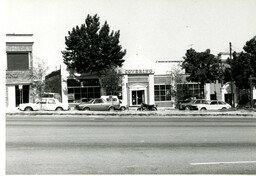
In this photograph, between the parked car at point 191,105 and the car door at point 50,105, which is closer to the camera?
the car door at point 50,105

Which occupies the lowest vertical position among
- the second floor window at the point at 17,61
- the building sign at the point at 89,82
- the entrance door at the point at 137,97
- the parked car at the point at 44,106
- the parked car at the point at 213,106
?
the parked car at the point at 213,106

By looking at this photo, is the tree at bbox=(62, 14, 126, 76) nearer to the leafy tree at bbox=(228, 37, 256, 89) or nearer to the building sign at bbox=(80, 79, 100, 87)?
the building sign at bbox=(80, 79, 100, 87)

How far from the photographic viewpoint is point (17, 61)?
134 ft

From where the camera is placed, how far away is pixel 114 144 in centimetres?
1144

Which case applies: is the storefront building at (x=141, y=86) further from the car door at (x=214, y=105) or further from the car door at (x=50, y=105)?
the car door at (x=50, y=105)

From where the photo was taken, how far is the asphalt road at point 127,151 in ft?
27.6

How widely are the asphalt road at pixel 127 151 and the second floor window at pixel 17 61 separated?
27173mm

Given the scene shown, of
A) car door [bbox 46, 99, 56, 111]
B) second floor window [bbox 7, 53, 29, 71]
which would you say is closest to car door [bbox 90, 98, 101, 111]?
car door [bbox 46, 99, 56, 111]

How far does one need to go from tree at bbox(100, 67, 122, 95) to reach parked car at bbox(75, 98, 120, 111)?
9124 millimetres

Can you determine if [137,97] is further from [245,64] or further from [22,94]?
[22,94]

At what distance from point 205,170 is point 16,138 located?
21.0ft

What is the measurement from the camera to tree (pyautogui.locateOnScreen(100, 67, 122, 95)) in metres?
42.7

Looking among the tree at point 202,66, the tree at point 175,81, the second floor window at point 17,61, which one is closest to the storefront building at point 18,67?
the second floor window at point 17,61

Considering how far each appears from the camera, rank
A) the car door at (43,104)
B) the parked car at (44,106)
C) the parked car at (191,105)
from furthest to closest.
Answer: the parked car at (191,105) → the car door at (43,104) → the parked car at (44,106)
